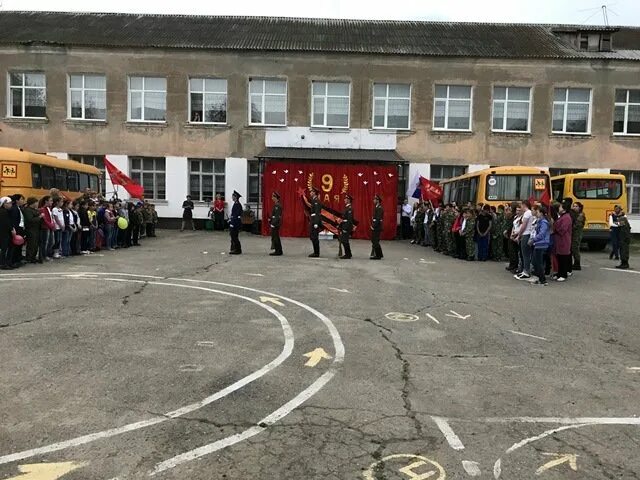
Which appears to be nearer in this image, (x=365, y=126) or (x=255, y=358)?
(x=255, y=358)

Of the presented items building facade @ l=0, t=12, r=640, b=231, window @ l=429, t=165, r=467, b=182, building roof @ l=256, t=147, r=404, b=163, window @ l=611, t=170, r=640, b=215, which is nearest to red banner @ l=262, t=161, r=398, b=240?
building roof @ l=256, t=147, r=404, b=163

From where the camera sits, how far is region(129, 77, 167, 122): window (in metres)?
30.4

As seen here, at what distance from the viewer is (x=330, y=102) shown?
30.5 meters

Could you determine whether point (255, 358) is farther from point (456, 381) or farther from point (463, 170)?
point (463, 170)

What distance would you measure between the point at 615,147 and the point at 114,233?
26.1 metres

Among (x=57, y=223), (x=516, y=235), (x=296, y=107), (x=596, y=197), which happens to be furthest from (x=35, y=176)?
(x=596, y=197)

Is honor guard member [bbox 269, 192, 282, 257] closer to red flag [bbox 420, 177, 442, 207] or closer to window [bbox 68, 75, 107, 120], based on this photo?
red flag [bbox 420, 177, 442, 207]

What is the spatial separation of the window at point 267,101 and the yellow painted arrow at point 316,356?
24.9 metres

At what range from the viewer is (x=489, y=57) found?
30.0 m

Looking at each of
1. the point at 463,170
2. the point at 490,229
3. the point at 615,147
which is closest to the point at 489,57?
the point at 463,170

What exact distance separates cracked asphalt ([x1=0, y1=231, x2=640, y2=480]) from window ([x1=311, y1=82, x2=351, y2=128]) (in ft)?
67.3

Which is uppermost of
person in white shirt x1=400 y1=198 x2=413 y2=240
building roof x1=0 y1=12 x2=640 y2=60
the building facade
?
building roof x1=0 y1=12 x2=640 y2=60

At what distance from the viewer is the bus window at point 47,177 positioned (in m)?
19.8

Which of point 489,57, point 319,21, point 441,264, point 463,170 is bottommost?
point 441,264
